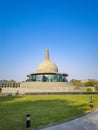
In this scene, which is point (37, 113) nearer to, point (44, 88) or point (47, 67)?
point (44, 88)

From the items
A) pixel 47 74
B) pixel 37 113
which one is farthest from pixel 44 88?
pixel 37 113

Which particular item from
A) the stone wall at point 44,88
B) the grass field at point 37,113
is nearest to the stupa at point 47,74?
the stone wall at point 44,88

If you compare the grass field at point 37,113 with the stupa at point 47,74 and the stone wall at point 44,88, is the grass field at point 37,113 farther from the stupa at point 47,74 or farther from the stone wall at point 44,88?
the stupa at point 47,74

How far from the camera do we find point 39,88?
46.9 meters

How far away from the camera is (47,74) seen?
2245 inches

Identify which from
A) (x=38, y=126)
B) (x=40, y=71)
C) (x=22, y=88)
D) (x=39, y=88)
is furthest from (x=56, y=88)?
(x=38, y=126)

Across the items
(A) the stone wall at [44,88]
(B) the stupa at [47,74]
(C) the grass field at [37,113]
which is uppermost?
(B) the stupa at [47,74]

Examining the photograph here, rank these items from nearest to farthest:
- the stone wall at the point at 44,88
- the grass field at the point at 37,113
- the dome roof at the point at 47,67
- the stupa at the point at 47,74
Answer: the grass field at the point at 37,113 → the stone wall at the point at 44,88 → the stupa at the point at 47,74 → the dome roof at the point at 47,67

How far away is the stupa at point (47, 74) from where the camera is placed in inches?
2224

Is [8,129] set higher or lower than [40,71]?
lower

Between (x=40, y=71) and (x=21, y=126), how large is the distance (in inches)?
1924

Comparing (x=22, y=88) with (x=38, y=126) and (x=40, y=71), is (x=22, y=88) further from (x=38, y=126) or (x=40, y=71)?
(x=38, y=126)

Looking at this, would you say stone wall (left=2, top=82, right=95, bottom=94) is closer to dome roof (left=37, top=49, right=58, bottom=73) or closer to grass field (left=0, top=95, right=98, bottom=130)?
dome roof (left=37, top=49, right=58, bottom=73)

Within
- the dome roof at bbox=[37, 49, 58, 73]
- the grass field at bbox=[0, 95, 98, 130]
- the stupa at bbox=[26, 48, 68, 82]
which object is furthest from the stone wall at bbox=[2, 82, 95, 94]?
the grass field at bbox=[0, 95, 98, 130]
